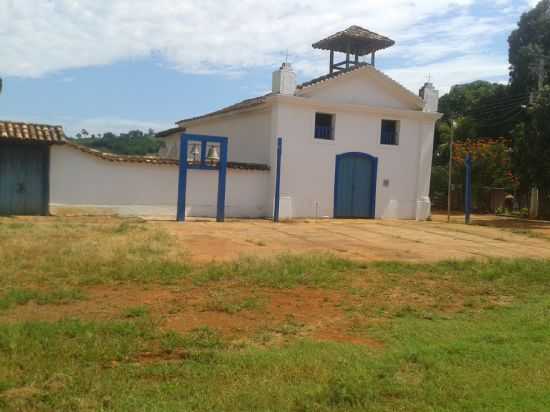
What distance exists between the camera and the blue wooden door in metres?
16.8

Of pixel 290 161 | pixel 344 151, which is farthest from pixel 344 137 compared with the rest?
pixel 290 161

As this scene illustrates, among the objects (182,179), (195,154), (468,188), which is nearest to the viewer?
(182,179)

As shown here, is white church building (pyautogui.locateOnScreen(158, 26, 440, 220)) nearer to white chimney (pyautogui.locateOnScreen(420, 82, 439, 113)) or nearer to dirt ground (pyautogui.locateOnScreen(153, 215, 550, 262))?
white chimney (pyautogui.locateOnScreen(420, 82, 439, 113))

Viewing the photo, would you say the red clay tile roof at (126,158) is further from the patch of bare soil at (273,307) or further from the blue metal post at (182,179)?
the patch of bare soil at (273,307)

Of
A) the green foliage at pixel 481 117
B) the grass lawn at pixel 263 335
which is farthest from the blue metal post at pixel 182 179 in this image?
the green foliage at pixel 481 117

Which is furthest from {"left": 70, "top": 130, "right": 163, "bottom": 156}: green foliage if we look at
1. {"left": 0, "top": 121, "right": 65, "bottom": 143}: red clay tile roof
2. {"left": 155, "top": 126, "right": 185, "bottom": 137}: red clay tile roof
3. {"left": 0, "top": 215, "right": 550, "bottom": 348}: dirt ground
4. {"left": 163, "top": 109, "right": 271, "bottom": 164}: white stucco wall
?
{"left": 0, "top": 215, "right": 550, "bottom": 348}: dirt ground

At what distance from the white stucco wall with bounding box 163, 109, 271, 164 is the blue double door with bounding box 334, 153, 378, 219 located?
272 centimetres

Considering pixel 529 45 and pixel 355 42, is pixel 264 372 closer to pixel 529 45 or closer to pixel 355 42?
pixel 355 42

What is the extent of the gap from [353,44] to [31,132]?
1234 cm

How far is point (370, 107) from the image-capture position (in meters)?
21.3

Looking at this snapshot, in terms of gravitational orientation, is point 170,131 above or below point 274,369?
above

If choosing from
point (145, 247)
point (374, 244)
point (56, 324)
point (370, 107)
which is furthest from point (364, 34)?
point (56, 324)

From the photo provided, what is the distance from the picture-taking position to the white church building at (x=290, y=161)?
17.2 m

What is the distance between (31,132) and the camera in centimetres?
1692
